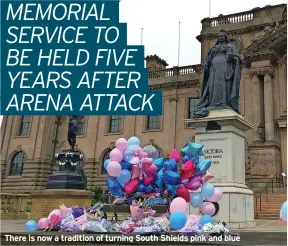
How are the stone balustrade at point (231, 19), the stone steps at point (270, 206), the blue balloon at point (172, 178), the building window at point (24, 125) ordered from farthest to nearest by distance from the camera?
the building window at point (24, 125), the stone balustrade at point (231, 19), the stone steps at point (270, 206), the blue balloon at point (172, 178)

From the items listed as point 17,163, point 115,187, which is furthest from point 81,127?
point 115,187

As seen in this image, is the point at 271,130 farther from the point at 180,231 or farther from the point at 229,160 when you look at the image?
the point at 180,231

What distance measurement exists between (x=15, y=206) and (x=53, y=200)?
6537mm

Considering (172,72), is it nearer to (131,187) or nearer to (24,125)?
(24,125)

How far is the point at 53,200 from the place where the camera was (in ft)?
41.0

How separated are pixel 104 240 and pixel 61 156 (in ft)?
27.4

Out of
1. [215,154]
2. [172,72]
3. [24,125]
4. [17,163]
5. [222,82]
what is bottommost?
[215,154]

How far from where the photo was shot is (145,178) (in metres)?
8.21

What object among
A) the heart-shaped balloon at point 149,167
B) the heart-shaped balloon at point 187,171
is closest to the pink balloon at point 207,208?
the heart-shaped balloon at point 187,171

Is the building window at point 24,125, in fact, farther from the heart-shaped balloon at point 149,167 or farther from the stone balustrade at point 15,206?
the heart-shaped balloon at point 149,167

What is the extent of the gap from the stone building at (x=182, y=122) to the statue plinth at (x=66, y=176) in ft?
51.0

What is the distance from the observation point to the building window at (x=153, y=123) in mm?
36844

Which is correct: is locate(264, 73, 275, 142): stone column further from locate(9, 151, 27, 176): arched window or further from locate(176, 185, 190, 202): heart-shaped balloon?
locate(9, 151, 27, 176): arched window

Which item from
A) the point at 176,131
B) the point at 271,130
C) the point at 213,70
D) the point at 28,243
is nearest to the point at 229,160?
the point at 213,70
